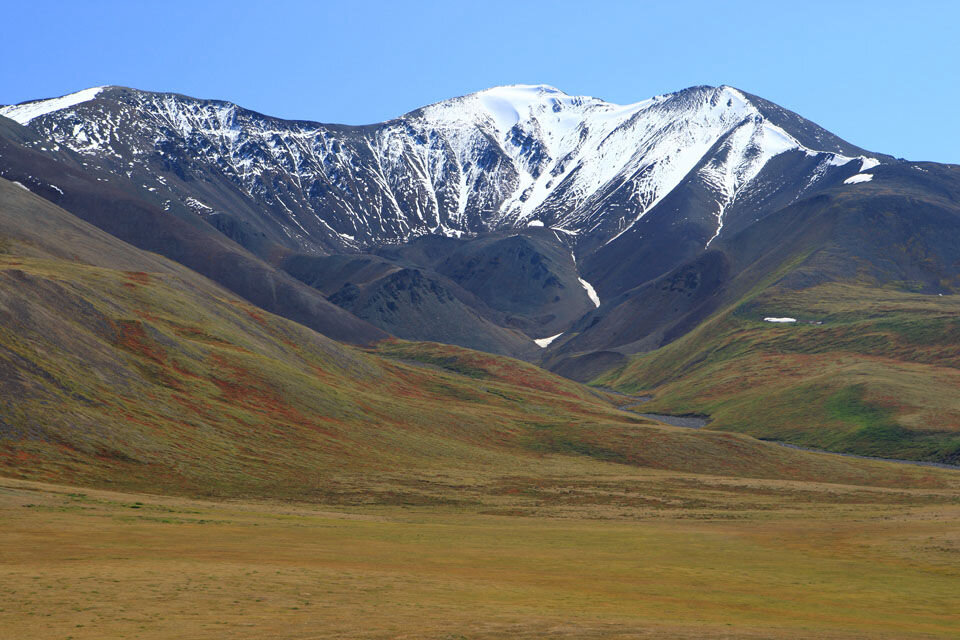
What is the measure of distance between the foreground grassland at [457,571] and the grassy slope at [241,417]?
1661cm

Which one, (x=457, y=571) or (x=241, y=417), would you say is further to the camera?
(x=241, y=417)

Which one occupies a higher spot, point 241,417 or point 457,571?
point 241,417

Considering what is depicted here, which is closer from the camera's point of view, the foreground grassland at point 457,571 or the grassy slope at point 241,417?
the foreground grassland at point 457,571

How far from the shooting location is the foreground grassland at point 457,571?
28641 mm

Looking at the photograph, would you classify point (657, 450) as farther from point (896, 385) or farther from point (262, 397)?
point (896, 385)

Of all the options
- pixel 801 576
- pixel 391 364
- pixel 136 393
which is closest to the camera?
pixel 801 576

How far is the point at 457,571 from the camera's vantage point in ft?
136

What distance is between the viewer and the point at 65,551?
3953 centimetres

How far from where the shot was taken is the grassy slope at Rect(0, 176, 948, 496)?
86.0m

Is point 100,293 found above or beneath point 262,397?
above

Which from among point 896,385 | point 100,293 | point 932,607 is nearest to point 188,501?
point 932,607

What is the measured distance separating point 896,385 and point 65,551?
590 ft

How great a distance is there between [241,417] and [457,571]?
73.2 meters

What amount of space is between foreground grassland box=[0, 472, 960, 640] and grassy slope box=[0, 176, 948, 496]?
16615 mm
